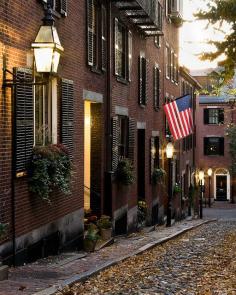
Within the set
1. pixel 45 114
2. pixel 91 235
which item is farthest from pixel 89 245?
pixel 45 114

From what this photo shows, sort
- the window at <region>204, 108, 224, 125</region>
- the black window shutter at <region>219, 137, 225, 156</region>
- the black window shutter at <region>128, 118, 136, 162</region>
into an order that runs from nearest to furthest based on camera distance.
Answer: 1. the black window shutter at <region>128, 118, 136, 162</region>
2. the window at <region>204, 108, 224, 125</region>
3. the black window shutter at <region>219, 137, 225, 156</region>

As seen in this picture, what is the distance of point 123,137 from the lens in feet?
68.3

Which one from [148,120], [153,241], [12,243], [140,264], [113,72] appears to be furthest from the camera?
[148,120]

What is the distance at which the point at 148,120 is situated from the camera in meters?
25.0

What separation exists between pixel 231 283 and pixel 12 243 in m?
3.63

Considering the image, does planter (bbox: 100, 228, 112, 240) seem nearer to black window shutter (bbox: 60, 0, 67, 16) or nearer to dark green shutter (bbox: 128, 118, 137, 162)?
dark green shutter (bbox: 128, 118, 137, 162)

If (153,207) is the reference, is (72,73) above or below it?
above

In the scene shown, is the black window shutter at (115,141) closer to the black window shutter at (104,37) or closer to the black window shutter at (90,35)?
the black window shutter at (104,37)

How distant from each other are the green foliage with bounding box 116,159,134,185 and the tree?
4.03 meters

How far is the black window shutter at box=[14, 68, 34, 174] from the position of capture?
10.5 m

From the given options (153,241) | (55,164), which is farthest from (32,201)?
(153,241)

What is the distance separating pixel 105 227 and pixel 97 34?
523 centimetres

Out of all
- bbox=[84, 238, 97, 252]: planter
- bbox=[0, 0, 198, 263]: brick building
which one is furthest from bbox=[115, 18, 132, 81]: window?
bbox=[84, 238, 97, 252]: planter

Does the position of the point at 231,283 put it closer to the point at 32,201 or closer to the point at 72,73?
the point at 32,201
